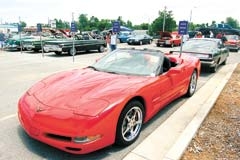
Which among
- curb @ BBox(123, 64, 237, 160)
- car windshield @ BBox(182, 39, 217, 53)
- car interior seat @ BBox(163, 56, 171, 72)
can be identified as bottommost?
curb @ BBox(123, 64, 237, 160)

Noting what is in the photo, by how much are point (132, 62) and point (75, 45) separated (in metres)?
13.5

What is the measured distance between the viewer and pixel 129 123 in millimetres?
3748

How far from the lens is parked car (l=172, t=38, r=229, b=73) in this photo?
34.3ft

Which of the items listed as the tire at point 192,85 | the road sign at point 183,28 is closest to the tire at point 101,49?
the road sign at point 183,28

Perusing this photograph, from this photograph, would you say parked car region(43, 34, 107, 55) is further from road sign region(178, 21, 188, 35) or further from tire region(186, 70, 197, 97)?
tire region(186, 70, 197, 97)

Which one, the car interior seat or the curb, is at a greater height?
the car interior seat

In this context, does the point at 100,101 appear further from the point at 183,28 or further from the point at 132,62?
the point at 183,28

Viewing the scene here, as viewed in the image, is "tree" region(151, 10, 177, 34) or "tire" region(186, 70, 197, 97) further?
"tree" region(151, 10, 177, 34)

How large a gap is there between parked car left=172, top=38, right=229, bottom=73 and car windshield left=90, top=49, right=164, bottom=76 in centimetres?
606

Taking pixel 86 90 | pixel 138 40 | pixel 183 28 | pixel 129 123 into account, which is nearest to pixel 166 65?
pixel 129 123

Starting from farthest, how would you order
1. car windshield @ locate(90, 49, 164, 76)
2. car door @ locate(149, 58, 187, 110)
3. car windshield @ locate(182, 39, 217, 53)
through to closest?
car windshield @ locate(182, 39, 217, 53) < car windshield @ locate(90, 49, 164, 76) < car door @ locate(149, 58, 187, 110)

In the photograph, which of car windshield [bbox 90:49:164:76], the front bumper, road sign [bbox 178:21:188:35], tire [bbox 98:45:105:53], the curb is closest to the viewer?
the front bumper

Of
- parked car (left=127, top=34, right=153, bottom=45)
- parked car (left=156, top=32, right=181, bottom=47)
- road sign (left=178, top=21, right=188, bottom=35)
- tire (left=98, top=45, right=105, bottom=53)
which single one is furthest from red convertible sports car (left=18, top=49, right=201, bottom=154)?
parked car (left=127, top=34, right=153, bottom=45)

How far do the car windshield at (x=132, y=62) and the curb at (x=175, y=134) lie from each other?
1051mm
